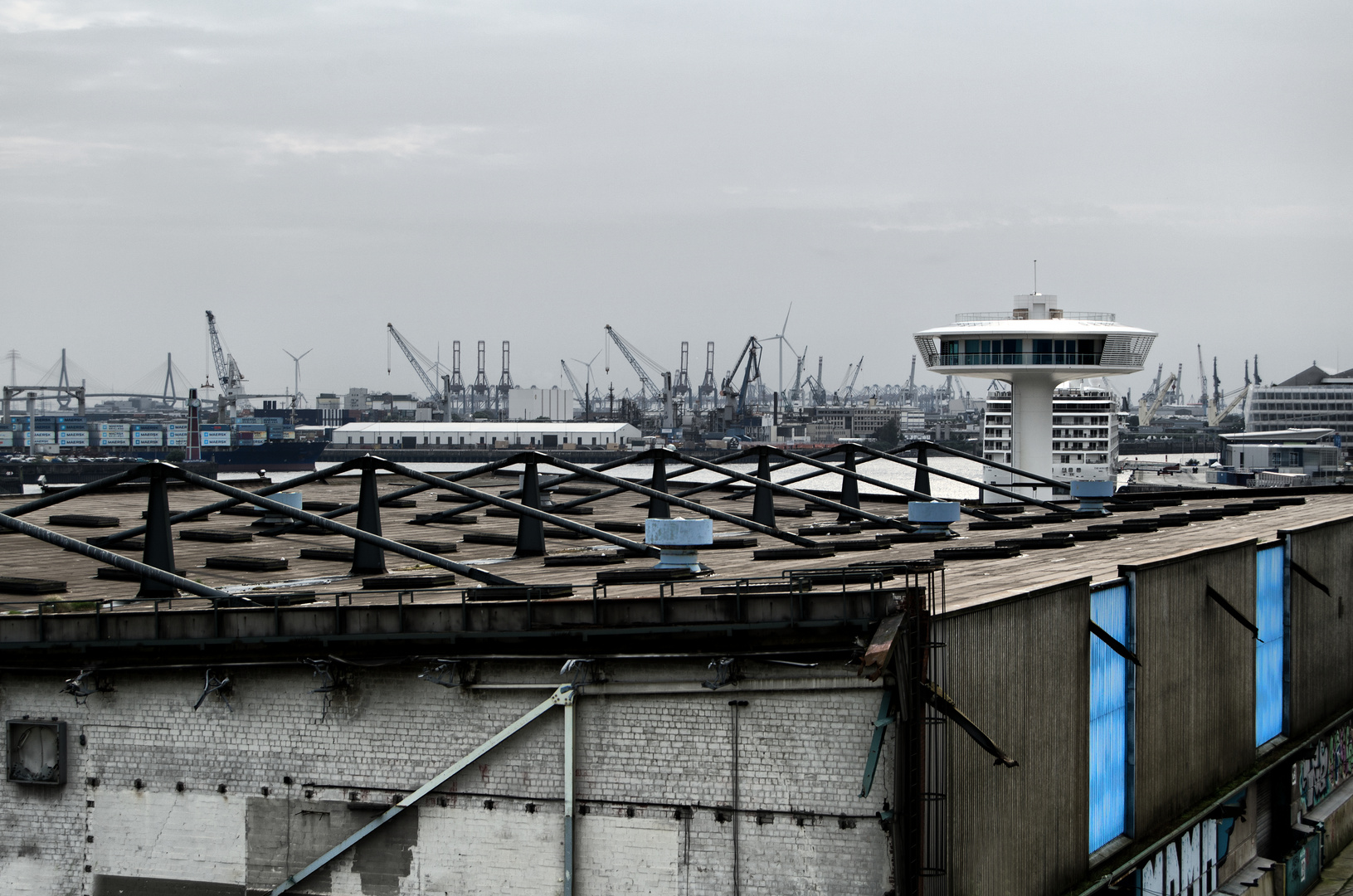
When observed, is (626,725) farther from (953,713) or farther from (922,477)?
(922,477)

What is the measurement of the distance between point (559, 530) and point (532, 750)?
20312mm

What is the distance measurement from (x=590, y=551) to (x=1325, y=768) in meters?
22.2

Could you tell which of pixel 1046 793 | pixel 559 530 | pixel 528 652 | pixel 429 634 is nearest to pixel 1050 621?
pixel 1046 793

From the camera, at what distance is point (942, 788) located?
21.3m

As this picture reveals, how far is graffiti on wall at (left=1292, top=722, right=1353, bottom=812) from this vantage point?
38.5 metres

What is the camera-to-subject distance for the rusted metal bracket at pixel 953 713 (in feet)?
68.7

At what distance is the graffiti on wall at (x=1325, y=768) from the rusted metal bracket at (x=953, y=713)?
808 inches

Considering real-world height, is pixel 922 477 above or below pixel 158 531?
below

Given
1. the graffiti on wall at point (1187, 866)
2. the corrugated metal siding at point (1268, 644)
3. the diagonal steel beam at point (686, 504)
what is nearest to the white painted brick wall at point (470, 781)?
the graffiti on wall at point (1187, 866)

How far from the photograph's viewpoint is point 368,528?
33.9 meters

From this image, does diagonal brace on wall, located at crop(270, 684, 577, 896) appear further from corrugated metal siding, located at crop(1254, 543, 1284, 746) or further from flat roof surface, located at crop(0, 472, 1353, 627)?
corrugated metal siding, located at crop(1254, 543, 1284, 746)

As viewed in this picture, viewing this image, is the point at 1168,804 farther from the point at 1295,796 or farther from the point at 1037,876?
the point at 1295,796

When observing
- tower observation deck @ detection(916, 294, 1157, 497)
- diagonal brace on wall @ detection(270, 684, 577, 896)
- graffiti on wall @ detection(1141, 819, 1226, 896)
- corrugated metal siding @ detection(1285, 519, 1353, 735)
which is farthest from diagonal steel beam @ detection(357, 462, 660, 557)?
tower observation deck @ detection(916, 294, 1157, 497)

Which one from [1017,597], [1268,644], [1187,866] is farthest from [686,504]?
[1268,644]
